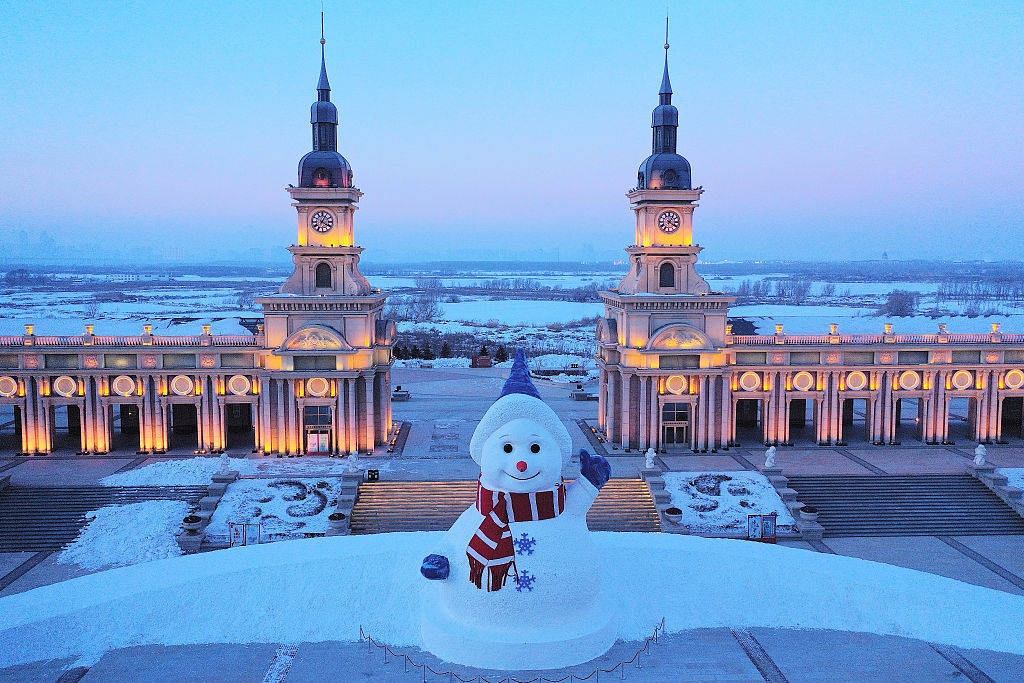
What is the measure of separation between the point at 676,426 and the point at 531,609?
84.1ft

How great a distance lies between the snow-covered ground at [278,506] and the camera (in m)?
30.1

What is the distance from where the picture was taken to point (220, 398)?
38.4 m

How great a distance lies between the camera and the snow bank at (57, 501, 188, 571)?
28094 millimetres

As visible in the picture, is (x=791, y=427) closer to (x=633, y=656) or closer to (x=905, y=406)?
(x=905, y=406)

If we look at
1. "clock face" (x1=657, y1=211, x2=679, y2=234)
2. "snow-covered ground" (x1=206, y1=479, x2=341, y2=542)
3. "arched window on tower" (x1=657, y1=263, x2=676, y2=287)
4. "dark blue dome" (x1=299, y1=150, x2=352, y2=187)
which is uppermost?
"dark blue dome" (x1=299, y1=150, x2=352, y2=187)

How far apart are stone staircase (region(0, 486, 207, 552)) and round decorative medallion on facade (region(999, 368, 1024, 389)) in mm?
36221

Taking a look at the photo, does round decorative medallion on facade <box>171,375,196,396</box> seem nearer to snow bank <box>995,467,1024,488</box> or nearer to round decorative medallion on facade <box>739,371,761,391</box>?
round decorative medallion on facade <box>739,371,761,391</box>

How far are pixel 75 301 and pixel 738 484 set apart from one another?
5060 inches

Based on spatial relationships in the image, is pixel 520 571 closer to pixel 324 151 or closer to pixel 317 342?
pixel 317 342

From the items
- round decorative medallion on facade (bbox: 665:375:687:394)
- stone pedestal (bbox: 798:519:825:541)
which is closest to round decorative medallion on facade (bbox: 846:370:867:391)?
round decorative medallion on facade (bbox: 665:375:687:394)

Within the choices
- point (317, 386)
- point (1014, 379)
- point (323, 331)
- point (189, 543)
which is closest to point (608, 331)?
point (323, 331)

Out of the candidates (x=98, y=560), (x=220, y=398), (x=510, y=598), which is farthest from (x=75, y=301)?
(x=510, y=598)

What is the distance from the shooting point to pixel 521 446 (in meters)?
15.0

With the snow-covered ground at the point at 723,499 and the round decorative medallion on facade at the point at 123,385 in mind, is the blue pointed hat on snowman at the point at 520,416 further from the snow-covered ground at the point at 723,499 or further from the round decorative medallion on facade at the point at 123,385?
the round decorative medallion on facade at the point at 123,385
